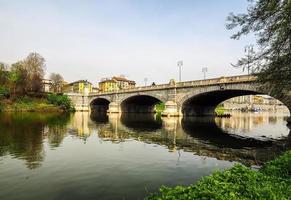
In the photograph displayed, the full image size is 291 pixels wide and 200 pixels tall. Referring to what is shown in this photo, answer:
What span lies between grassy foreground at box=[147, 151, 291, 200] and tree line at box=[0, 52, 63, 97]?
96.2m

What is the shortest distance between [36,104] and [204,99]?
190 feet

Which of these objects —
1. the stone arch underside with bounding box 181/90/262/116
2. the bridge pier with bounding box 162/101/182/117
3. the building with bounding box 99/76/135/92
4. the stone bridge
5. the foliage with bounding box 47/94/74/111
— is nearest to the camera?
the stone bridge

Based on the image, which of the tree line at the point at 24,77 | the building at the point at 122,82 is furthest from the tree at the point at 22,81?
the building at the point at 122,82

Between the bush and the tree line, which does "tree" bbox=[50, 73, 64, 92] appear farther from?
the bush

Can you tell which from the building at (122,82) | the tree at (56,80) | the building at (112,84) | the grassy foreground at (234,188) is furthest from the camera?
the building at (122,82)

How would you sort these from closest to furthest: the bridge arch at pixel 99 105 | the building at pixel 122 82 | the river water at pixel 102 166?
the river water at pixel 102 166, the bridge arch at pixel 99 105, the building at pixel 122 82

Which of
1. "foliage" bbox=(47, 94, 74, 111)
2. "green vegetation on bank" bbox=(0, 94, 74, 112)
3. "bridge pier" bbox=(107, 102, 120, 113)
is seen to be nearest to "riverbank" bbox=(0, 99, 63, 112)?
"green vegetation on bank" bbox=(0, 94, 74, 112)

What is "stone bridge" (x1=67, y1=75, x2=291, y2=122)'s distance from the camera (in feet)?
Result: 165

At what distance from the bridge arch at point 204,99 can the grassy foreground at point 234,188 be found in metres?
42.7

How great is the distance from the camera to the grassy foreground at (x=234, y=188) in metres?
5.93

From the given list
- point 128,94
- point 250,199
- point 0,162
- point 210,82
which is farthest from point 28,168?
point 128,94

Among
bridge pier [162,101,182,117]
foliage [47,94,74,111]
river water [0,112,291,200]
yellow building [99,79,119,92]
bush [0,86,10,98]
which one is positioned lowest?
river water [0,112,291,200]

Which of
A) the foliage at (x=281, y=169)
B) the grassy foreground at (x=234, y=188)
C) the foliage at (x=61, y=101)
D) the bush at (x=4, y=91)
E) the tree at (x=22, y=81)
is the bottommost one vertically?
the foliage at (x=281, y=169)

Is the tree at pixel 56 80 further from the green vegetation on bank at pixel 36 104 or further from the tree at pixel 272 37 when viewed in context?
the tree at pixel 272 37
